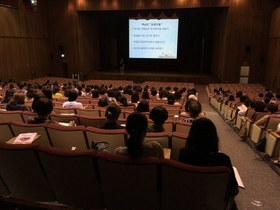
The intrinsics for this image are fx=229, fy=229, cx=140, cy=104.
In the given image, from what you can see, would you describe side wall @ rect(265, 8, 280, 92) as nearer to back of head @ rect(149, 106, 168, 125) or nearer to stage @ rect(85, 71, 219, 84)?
stage @ rect(85, 71, 219, 84)

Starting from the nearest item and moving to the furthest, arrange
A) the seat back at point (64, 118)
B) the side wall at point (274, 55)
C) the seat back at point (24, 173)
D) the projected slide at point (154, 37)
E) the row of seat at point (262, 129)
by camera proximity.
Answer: the seat back at point (24, 173)
the seat back at point (64, 118)
the row of seat at point (262, 129)
the side wall at point (274, 55)
the projected slide at point (154, 37)

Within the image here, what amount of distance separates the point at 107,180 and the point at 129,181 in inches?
8.3

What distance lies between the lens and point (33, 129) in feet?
9.48

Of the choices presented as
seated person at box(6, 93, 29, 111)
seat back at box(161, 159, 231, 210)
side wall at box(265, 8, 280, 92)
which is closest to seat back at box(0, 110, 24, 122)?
seated person at box(6, 93, 29, 111)

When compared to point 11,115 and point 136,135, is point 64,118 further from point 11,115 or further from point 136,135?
point 136,135

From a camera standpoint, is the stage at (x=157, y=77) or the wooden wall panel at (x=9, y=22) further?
the stage at (x=157, y=77)

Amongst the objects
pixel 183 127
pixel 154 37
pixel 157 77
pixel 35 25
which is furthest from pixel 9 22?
pixel 183 127

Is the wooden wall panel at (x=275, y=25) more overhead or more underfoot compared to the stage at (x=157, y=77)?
more overhead

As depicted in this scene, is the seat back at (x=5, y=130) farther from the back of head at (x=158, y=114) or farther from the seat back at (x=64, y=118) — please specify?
the back of head at (x=158, y=114)

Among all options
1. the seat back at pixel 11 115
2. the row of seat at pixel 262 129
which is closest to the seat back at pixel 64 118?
the seat back at pixel 11 115

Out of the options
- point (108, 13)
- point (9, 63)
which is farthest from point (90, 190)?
point (108, 13)

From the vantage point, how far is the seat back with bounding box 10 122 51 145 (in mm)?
2850

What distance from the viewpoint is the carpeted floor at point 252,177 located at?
2858mm

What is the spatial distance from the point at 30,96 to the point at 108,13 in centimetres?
1292
